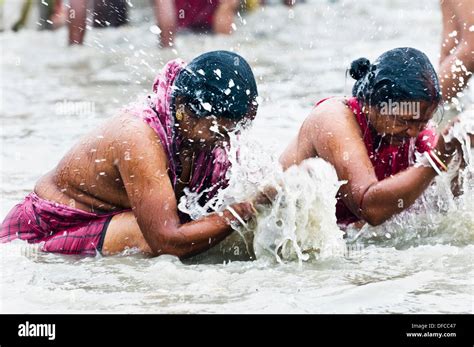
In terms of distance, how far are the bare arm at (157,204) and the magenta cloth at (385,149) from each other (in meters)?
0.74

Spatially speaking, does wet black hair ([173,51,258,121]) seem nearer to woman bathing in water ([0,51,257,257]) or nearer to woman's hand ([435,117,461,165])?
woman bathing in water ([0,51,257,257])

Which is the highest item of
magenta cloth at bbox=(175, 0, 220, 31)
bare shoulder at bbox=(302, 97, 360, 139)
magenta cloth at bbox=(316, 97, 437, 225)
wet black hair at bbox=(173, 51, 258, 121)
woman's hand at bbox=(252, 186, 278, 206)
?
magenta cloth at bbox=(175, 0, 220, 31)

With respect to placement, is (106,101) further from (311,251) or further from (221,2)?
(311,251)

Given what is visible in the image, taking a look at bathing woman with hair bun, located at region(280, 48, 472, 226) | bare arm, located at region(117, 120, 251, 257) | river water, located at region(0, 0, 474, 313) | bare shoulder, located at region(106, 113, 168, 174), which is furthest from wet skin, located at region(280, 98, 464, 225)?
bare shoulder, located at region(106, 113, 168, 174)

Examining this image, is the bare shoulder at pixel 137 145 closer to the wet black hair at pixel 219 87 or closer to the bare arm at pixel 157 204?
the bare arm at pixel 157 204

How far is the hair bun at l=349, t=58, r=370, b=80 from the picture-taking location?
500 centimetres

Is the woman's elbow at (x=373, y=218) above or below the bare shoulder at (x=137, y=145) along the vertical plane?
below

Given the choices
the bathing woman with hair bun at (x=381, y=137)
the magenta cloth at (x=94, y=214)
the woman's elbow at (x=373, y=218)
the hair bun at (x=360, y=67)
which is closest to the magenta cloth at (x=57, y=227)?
the magenta cloth at (x=94, y=214)

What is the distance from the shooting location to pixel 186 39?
42.6ft

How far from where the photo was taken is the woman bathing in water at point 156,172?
15.2 feet

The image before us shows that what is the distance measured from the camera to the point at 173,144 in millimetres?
4812

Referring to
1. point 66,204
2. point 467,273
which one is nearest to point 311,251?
point 467,273

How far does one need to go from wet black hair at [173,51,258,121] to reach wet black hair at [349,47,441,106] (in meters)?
0.59
